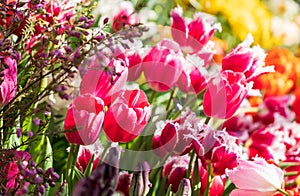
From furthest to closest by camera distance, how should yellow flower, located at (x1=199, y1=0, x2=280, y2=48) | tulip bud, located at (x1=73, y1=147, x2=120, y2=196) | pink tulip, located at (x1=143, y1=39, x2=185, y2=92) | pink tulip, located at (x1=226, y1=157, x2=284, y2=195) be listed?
1. yellow flower, located at (x1=199, y1=0, x2=280, y2=48)
2. pink tulip, located at (x1=143, y1=39, x2=185, y2=92)
3. pink tulip, located at (x1=226, y1=157, x2=284, y2=195)
4. tulip bud, located at (x1=73, y1=147, x2=120, y2=196)

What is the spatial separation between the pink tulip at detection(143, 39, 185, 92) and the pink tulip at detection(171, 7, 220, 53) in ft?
0.15

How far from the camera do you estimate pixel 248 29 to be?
2.28 metres

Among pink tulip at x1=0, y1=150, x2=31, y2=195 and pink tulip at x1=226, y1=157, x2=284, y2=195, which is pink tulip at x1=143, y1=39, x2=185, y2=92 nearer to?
pink tulip at x1=226, y1=157, x2=284, y2=195

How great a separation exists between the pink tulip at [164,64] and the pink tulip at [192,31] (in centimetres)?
5

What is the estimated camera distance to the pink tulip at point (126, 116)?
2.60 ft

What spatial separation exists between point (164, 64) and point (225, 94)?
11 cm

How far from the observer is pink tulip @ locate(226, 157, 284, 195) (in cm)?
85

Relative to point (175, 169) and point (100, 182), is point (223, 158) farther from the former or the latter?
point (100, 182)

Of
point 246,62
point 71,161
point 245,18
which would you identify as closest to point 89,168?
point 71,161

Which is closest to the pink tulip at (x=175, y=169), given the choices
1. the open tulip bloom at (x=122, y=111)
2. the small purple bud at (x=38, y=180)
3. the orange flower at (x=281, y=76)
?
the open tulip bloom at (x=122, y=111)

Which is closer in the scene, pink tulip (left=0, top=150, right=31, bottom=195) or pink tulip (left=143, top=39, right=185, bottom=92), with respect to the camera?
pink tulip (left=0, top=150, right=31, bottom=195)

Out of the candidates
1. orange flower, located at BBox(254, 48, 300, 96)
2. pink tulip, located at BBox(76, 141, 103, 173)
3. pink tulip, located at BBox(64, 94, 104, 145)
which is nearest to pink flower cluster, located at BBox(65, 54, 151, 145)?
pink tulip, located at BBox(64, 94, 104, 145)

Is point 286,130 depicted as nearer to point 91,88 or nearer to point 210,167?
point 210,167

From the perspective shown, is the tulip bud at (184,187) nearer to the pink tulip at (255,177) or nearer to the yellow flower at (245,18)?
the pink tulip at (255,177)
